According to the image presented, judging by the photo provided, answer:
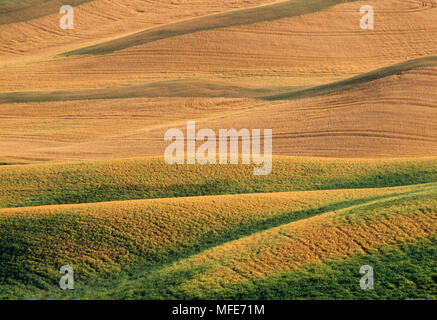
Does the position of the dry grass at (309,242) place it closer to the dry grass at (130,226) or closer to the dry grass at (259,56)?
the dry grass at (130,226)

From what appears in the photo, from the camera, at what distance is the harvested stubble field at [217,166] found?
36.7 feet

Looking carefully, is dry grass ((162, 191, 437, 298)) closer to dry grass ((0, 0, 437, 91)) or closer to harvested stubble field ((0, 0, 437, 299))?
harvested stubble field ((0, 0, 437, 299))

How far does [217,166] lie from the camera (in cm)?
1770

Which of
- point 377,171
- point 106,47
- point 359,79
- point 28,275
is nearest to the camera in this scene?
point 28,275

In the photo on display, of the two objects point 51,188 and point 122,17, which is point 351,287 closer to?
point 51,188

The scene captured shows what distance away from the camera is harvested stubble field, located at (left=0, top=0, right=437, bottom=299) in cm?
1117

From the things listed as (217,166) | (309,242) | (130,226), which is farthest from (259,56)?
(309,242)

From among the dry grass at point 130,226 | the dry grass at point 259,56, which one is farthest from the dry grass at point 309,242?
the dry grass at point 259,56

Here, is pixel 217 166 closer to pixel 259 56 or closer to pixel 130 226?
pixel 130 226

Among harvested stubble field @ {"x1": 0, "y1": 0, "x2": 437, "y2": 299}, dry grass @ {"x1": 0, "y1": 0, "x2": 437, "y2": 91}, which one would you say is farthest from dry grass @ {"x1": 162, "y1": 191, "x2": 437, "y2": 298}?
dry grass @ {"x1": 0, "y1": 0, "x2": 437, "y2": 91}

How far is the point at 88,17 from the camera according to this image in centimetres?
4731

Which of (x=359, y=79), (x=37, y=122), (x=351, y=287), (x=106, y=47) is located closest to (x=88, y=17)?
(x=106, y=47)

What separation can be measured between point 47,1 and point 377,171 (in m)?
38.5

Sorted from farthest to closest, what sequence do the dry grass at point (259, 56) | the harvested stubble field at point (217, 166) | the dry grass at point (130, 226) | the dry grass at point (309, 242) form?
the dry grass at point (259, 56), the dry grass at point (130, 226), the harvested stubble field at point (217, 166), the dry grass at point (309, 242)
